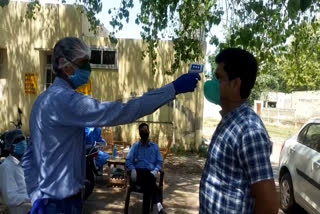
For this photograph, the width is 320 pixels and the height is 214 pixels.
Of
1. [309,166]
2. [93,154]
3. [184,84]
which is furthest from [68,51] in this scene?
[309,166]

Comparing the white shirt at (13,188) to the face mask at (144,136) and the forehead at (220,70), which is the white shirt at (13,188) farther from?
the face mask at (144,136)

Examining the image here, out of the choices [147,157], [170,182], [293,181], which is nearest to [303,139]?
[293,181]

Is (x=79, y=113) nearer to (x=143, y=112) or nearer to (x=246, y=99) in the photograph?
(x=143, y=112)

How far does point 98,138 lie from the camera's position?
6.12 m

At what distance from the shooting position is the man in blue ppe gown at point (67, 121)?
175 cm

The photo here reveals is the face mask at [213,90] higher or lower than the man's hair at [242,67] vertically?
lower

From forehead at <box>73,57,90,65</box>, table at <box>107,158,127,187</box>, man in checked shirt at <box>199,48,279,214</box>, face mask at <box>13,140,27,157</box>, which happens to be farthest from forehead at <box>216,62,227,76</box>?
table at <box>107,158,127,187</box>

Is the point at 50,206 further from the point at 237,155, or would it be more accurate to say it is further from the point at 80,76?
the point at 237,155

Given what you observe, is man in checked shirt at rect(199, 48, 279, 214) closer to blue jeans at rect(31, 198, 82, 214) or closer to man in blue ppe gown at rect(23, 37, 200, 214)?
man in blue ppe gown at rect(23, 37, 200, 214)

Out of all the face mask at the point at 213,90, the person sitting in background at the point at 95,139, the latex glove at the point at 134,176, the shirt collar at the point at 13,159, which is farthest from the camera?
the person sitting in background at the point at 95,139

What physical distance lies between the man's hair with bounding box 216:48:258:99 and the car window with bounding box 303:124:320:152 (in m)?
3.56

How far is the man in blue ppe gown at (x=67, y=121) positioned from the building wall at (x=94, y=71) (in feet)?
29.1

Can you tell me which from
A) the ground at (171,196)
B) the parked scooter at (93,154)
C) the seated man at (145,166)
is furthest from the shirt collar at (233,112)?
the ground at (171,196)

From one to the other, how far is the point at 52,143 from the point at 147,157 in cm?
376
